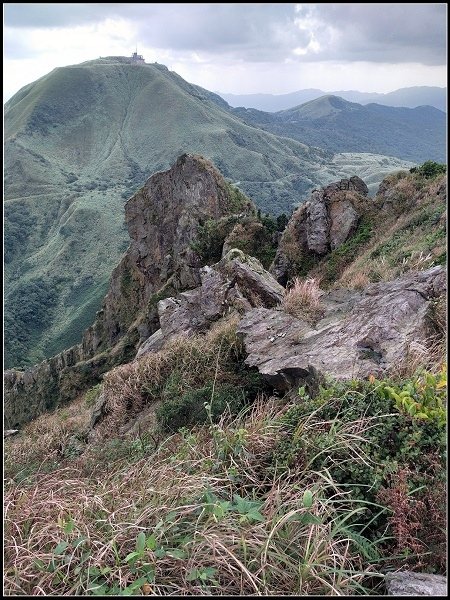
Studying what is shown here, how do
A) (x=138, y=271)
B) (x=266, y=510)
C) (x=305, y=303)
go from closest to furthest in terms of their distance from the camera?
1. (x=266, y=510)
2. (x=305, y=303)
3. (x=138, y=271)

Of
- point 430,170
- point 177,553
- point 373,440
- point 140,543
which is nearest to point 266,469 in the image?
point 373,440

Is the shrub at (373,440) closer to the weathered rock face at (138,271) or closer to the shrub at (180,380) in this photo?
the shrub at (180,380)

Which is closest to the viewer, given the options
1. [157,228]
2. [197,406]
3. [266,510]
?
[266,510]

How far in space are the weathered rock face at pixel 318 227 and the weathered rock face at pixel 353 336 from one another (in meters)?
15.6

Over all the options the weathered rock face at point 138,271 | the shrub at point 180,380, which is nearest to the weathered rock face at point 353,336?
the shrub at point 180,380

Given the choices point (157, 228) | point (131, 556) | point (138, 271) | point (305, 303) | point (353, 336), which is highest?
point (157, 228)

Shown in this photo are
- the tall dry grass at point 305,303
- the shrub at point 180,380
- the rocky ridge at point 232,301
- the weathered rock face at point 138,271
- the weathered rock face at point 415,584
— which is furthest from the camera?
the weathered rock face at point 138,271

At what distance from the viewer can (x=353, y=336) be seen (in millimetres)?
6230

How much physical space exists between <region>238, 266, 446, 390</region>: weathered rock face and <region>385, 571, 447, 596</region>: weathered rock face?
7.28ft

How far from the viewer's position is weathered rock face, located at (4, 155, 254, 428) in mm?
35281

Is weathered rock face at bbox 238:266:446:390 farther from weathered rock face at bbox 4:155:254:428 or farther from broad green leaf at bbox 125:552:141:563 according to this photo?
weathered rock face at bbox 4:155:254:428

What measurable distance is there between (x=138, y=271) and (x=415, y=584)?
137 ft

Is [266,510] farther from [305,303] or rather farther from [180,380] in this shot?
[305,303]

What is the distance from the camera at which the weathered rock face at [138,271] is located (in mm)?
35281
